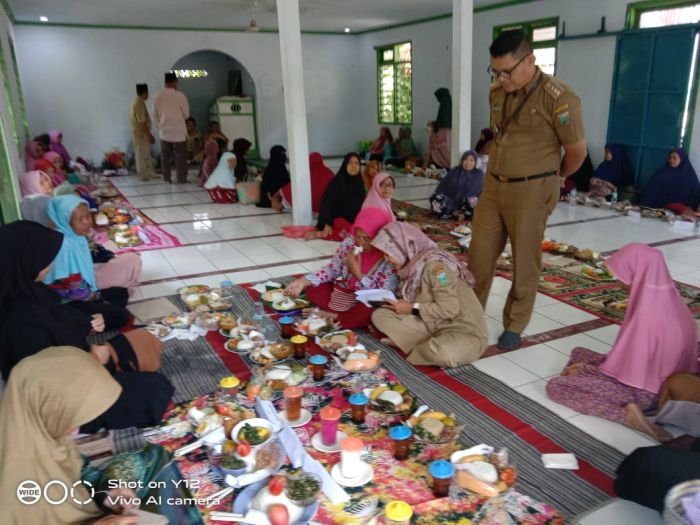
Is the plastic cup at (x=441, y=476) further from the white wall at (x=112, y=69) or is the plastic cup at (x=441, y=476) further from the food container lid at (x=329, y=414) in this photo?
the white wall at (x=112, y=69)

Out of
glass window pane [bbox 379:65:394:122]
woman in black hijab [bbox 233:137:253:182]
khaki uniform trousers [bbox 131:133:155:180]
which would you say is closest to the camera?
woman in black hijab [bbox 233:137:253:182]

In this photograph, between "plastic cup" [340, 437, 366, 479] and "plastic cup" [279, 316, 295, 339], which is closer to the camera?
"plastic cup" [340, 437, 366, 479]

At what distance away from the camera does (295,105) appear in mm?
5379

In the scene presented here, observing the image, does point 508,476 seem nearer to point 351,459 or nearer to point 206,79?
point 351,459

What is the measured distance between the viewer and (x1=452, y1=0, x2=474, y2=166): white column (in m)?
6.02

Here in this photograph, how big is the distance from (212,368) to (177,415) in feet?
1.38

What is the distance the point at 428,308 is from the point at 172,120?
6.65 metres

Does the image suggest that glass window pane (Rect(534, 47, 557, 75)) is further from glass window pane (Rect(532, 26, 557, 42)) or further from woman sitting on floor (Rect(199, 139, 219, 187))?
woman sitting on floor (Rect(199, 139, 219, 187))

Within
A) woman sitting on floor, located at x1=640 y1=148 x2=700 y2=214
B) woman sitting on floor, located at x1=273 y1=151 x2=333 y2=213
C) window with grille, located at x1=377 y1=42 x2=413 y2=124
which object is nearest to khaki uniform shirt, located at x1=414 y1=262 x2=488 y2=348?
woman sitting on floor, located at x1=273 y1=151 x2=333 y2=213

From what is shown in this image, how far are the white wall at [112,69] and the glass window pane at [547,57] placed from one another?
495cm

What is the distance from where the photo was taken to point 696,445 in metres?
1.65

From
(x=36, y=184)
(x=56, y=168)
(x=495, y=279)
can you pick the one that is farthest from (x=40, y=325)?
(x=56, y=168)

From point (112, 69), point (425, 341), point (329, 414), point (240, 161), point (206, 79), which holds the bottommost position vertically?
point (425, 341)

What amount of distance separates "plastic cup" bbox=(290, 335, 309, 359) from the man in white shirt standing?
6.41 m
